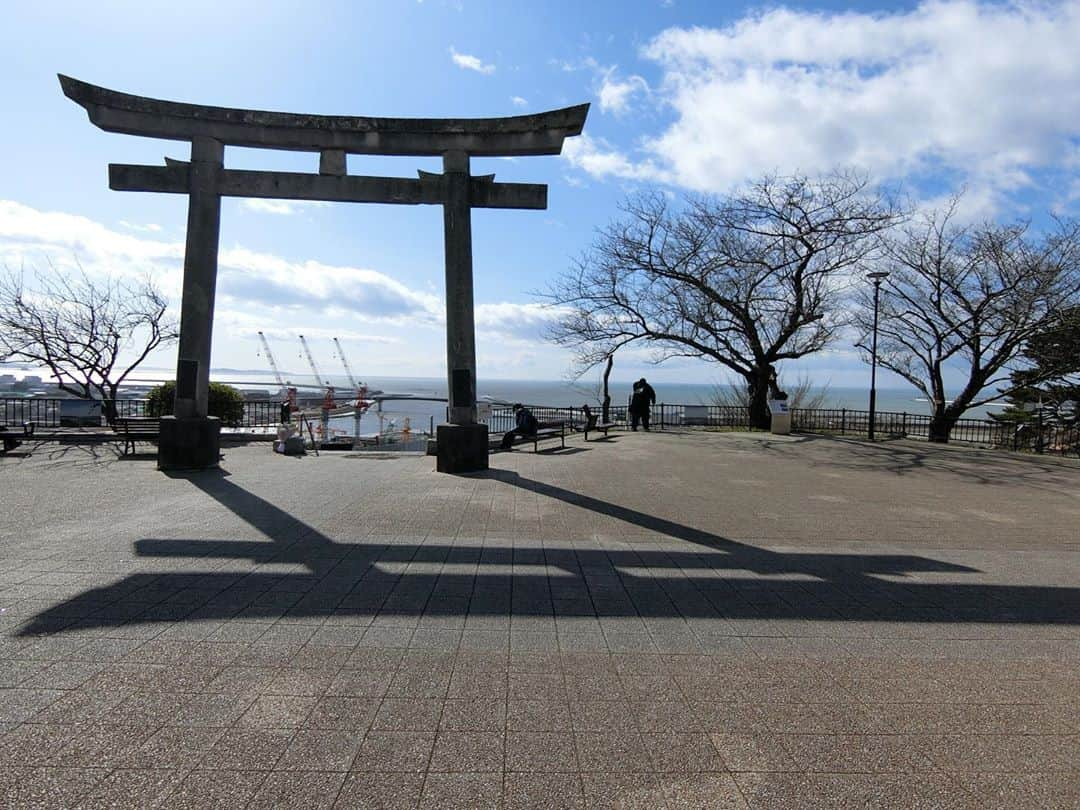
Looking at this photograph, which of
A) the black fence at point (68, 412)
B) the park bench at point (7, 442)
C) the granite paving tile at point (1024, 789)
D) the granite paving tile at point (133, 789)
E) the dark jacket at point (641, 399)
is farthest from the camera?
the dark jacket at point (641, 399)

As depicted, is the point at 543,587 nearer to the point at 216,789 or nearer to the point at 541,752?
the point at 541,752

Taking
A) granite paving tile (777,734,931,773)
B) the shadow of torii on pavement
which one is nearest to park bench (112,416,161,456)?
the shadow of torii on pavement

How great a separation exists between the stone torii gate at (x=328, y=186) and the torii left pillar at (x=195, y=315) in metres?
0.02

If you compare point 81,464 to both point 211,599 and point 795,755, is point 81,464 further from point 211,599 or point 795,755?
point 795,755

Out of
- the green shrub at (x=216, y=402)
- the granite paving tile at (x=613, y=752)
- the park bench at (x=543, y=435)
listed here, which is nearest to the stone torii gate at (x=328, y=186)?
the park bench at (x=543, y=435)

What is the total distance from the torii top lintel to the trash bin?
13.8 m

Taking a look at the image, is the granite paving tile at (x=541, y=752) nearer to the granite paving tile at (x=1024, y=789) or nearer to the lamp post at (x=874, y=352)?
the granite paving tile at (x=1024, y=789)

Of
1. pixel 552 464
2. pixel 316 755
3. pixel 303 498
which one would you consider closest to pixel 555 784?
pixel 316 755

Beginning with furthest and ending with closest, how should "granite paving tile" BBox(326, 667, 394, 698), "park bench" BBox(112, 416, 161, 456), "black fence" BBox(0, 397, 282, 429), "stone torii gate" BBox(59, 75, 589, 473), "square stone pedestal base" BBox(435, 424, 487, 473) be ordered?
"black fence" BBox(0, 397, 282, 429) → "park bench" BBox(112, 416, 161, 456) → "square stone pedestal base" BBox(435, 424, 487, 473) → "stone torii gate" BBox(59, 75, 589, 473) → "granite paving tile" BBox(326, 667, 394, 698)

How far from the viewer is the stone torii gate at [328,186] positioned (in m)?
11.0

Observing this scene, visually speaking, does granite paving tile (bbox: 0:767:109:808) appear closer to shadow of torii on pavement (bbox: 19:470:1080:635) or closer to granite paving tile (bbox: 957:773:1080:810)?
shadow of torii on pavement (bbox: 19:470:1080:635)

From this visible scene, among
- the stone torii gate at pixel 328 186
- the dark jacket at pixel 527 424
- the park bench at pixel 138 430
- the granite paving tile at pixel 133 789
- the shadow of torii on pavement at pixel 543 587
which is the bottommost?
the granite paving tile at pixel 133 789

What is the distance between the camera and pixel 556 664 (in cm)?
377

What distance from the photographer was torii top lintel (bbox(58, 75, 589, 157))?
420 inches
